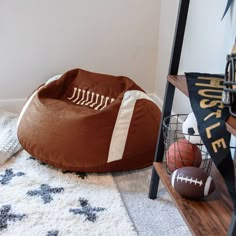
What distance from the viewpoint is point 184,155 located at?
1.42m

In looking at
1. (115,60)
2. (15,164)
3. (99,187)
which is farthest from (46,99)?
(115,60)

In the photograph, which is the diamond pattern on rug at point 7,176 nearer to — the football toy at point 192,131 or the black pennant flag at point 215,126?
the football toy at point 192,131

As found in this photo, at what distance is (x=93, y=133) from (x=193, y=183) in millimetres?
635

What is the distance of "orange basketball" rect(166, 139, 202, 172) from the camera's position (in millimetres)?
1423

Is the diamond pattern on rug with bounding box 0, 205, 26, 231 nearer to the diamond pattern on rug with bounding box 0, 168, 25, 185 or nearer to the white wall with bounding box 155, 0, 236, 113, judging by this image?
the diamond pattern on rug with bounding box 0, 168, 25, 185

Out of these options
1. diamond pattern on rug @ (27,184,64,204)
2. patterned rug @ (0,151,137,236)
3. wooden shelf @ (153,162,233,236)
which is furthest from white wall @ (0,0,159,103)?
wooden shelf @ (153,162,233,236)

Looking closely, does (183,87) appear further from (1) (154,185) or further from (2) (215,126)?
(1) (154,185)

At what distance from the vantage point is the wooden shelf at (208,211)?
3.74ft

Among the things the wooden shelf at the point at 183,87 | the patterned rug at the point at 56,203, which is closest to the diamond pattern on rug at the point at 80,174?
the patterned rug at the point at 56,203

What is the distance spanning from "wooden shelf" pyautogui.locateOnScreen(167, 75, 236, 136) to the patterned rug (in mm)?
610

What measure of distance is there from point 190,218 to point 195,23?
115 cm

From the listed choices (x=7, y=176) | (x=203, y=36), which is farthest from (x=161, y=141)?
(x=7, y=176)

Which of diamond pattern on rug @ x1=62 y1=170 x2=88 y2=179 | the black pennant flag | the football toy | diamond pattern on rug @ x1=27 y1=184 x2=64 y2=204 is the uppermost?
the black pennant flag

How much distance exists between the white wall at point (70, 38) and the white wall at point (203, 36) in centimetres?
21
